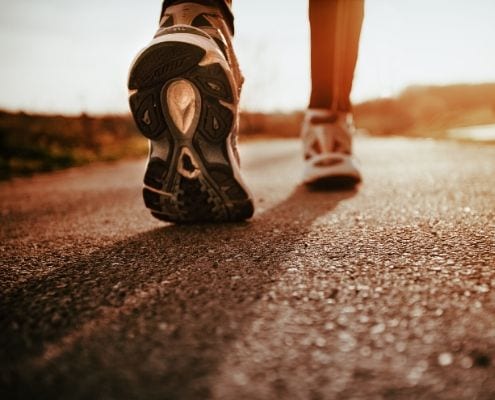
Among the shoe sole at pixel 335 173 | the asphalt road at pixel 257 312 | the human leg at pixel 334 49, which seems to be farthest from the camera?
the shoe sole at pixel 335 173

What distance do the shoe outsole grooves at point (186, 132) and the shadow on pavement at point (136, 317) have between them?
0.57 feet

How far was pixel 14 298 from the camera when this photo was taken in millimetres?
637

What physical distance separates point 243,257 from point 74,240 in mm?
552

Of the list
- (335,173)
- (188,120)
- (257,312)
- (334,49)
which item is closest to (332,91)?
(334,49)

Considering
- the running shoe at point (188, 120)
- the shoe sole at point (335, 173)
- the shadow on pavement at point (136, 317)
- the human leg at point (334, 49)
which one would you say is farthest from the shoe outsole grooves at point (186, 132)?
the human leg at point (334, 49)

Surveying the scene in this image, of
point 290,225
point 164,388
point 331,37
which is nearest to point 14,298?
point 164,388

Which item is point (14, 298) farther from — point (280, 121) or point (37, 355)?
point (280, 121)

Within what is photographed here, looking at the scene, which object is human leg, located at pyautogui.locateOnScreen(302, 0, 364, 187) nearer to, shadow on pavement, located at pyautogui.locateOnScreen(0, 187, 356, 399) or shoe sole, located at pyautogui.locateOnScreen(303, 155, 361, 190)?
shoe sole, located at pyautogui.locateOnScreen(303, 155, 361, 190)

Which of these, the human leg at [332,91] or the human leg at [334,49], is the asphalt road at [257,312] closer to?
the human leg at [332,91]

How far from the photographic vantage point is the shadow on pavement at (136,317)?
1.34 ft

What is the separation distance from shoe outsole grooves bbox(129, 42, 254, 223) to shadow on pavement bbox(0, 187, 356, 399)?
0.17 metres

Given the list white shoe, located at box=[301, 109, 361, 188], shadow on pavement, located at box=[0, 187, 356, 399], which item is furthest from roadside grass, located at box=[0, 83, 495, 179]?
shadow on pavement, located at box=[0, 187, 356, 399]

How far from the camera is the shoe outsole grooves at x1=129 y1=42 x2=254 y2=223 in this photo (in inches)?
39.0

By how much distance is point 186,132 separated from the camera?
3.42 ft
